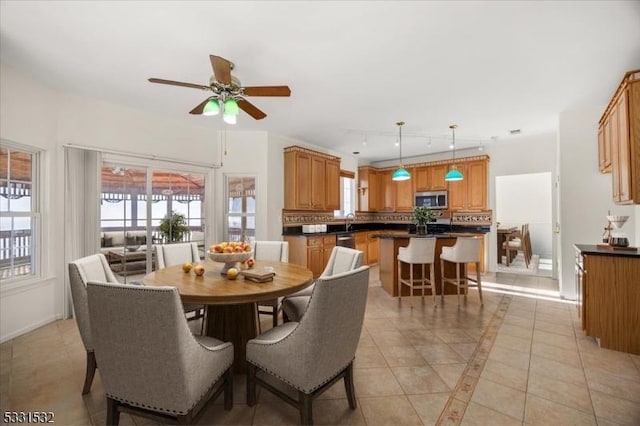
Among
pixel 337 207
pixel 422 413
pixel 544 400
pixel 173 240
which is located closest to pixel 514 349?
pixel 544 400

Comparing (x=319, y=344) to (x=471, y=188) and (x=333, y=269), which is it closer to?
(x=333, y=269)

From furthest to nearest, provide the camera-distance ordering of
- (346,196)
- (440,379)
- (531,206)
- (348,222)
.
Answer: (531,206), (346,196), (348,222), (440,379)

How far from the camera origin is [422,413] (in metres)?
1.84

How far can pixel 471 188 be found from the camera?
620 cm

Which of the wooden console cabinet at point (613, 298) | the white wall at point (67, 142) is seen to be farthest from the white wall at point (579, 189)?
the white wall at point (67, 142)

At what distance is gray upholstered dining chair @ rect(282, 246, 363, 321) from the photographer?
7.83 ft

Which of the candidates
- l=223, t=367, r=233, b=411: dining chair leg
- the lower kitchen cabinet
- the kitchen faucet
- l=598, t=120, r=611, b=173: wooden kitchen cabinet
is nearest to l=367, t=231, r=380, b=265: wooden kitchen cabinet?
the kitchen faucet

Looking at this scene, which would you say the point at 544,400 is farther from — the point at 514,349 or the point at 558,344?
the point at 558,344

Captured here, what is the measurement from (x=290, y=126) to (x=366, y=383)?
3.82 m

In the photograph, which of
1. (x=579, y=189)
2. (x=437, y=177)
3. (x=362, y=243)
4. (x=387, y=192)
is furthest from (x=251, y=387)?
(x=387, y=192)

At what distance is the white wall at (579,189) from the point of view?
3.91 meters

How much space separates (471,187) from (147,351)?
6.35 metres

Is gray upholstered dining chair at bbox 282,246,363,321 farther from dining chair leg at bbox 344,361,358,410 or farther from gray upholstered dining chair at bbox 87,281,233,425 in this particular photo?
gray upholstered dining chair at bbox 87,281,233,425

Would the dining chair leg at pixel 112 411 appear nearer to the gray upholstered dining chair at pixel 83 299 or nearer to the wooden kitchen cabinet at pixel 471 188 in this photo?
the gray upholstered dining chair at pixel 83 299
